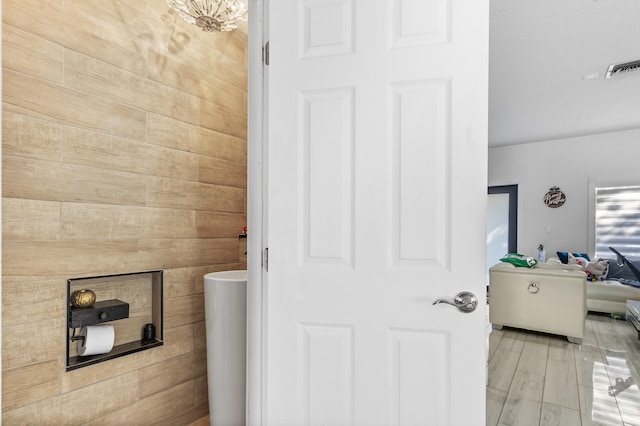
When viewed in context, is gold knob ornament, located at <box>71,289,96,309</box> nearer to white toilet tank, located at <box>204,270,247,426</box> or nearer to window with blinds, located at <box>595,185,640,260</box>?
white toilet tank, located at <box>204,270,247,426</box>

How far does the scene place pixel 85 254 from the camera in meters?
1.63

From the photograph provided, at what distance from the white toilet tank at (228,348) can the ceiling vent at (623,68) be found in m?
3.89

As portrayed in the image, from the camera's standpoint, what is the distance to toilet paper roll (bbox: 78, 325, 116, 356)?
1596 mm

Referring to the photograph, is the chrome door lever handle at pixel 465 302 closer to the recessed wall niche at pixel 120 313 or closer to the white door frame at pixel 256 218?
the white door frame at pixel 256 218

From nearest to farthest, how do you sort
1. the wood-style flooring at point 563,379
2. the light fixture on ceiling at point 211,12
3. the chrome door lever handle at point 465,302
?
the chrome door lever handle at point 465,302
the light fixture on ceiling at point 211,12
the wood-style flooring at point 563,379

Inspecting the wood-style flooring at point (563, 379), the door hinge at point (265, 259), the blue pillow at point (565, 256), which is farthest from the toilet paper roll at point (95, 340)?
the blue pillow at point (565, 256)

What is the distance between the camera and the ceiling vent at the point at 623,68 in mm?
3270

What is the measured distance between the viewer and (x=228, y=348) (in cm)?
187

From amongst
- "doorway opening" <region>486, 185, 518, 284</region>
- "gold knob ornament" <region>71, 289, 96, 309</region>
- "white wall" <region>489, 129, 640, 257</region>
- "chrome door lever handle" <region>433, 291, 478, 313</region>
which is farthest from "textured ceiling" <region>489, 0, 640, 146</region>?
"gold knob ornament" <region>71, 289, 96, 309</region>

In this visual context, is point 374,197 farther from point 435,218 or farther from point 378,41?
point 378,41

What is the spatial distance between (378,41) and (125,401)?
1992 mm

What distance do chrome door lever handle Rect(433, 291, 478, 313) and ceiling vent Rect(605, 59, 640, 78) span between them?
11.4ft

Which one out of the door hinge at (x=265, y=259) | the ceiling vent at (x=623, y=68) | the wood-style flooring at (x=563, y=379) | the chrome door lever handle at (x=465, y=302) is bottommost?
the wood-style flooring at (x=563, y=379)

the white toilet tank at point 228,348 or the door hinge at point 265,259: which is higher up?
the door hinge at point 265,259
